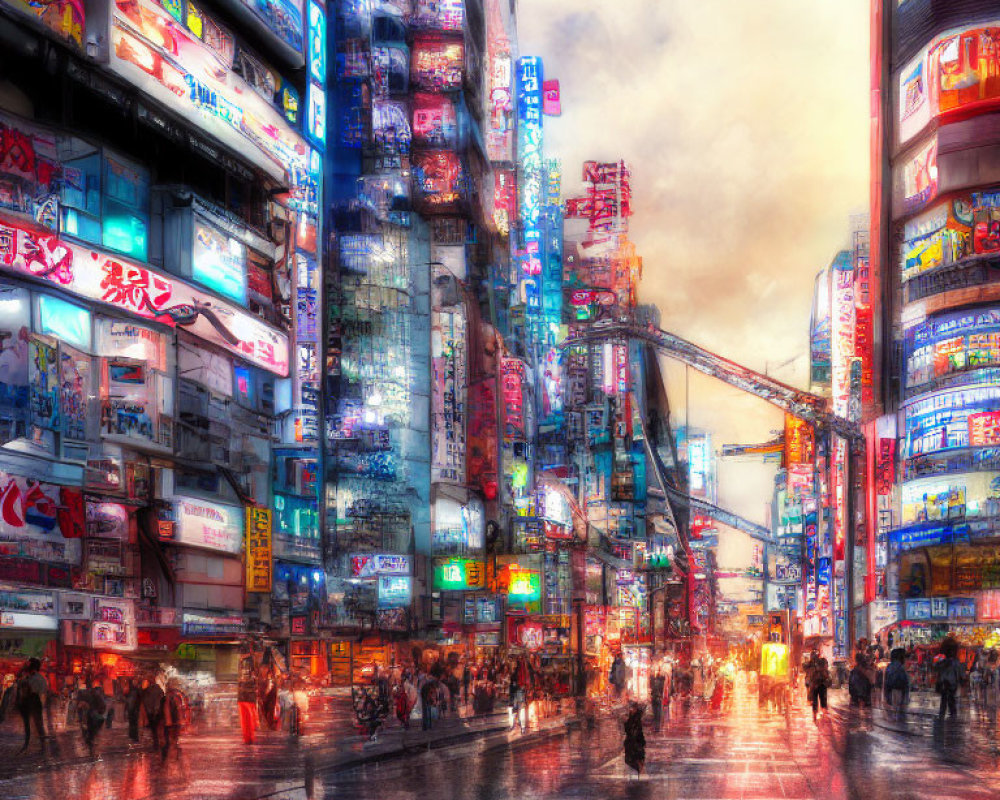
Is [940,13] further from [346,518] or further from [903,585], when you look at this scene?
[346,518]

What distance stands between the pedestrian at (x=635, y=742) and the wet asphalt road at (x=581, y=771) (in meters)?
0.33

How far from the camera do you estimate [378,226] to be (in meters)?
74.9

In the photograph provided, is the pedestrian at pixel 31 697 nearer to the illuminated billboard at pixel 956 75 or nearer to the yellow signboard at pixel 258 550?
the yellow signboard at pixel 258 550

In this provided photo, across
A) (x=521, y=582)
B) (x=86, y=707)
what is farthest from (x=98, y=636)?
(x=521, y=582)

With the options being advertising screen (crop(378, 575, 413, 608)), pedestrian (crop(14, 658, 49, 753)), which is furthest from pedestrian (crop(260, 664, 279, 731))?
advertising screen (crop(378, 575, 413, 608))

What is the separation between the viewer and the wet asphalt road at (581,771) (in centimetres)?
2095

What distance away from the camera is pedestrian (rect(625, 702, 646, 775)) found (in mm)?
23375

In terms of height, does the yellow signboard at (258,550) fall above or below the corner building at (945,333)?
below

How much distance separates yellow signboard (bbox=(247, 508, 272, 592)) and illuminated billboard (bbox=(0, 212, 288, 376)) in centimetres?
519

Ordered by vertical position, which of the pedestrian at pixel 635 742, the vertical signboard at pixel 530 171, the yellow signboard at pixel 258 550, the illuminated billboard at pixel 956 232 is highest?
the vertical signboard at pixel 530 171

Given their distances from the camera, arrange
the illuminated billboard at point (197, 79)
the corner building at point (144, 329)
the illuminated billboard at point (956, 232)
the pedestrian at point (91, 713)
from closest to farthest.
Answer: the pedestrian at point (91, 713)
the corner building at point (144, 329)
the illuminated billboard at point (197, 79)
the illuminated billboard at point (956, 232)

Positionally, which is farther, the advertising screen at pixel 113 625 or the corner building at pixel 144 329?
the advertising screen at pixel 113 625

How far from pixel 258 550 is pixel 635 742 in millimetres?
26416

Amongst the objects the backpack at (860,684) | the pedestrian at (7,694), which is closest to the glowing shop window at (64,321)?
the pedestrian at (7,694)
